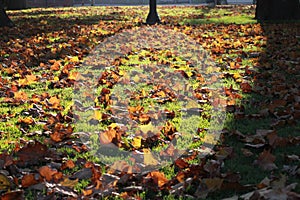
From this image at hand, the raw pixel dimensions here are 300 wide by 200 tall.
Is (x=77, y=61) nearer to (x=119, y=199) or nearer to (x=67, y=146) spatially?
(x=67, y=146)

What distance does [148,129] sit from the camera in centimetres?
425

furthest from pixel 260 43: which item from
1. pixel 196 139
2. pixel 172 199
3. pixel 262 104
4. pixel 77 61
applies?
pixel 172 199

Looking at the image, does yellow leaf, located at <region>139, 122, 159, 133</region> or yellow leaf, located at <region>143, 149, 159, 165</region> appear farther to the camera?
yellow leaf, located at <region>139, 122, 159, 133</region>

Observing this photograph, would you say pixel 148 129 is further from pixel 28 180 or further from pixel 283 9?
pixel 283 9

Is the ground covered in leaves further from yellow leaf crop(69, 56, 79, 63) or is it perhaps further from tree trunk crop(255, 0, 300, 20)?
tree trunk crop(255, 0, 300, 20)

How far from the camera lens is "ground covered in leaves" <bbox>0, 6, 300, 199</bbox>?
3.06m

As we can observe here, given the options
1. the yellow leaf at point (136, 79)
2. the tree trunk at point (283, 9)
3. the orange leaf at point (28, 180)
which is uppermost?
the tree trunk at point (283, 9)

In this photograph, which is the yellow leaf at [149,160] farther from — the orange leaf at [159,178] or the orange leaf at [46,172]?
the orange leaf at [46,172]

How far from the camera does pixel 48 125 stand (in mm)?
4508

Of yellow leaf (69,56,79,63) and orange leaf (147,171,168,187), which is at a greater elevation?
orange leaf (147,171,168,187)

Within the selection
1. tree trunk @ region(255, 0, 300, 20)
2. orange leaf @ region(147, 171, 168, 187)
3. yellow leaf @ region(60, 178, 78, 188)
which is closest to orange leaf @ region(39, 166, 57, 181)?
Answer: yellow leaf @ region(60, 178, 78, 188)

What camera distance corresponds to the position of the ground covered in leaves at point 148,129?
10.0ft

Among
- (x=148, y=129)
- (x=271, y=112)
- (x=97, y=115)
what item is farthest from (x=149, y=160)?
(x=271, y=112)

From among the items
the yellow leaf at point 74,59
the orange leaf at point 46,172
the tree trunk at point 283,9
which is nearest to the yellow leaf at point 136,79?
the yellow leaf at point 74,59
